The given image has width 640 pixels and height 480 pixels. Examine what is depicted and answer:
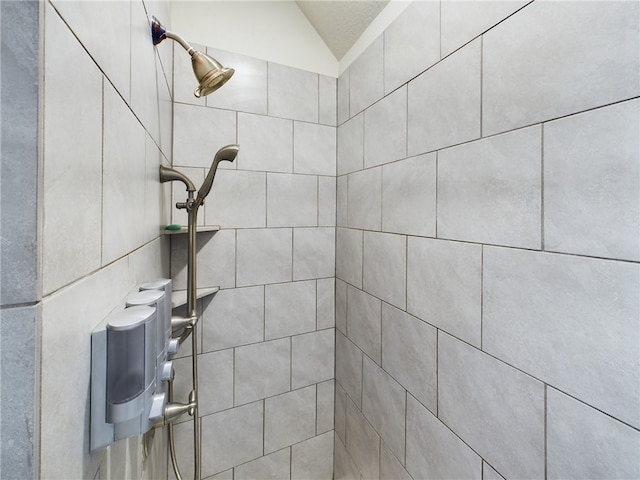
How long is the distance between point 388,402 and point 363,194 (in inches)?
32.5

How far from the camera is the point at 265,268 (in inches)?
51.6

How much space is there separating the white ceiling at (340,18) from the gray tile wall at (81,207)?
0.88 meters

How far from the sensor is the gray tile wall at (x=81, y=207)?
9.1 inches

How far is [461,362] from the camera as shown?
0.77 meters

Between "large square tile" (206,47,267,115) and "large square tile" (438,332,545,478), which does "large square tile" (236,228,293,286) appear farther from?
"large square tile" (438,332,545,478)

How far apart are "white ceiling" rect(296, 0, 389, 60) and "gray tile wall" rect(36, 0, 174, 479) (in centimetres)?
88

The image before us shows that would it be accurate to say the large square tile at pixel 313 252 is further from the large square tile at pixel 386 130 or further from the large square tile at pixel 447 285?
the large square tile at pixel 447 285

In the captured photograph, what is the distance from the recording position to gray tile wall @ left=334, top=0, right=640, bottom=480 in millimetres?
488

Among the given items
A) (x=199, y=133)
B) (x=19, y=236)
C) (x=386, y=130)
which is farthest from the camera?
(x=199, y=133)

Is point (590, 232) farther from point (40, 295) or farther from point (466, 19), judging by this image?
point (40, 295)

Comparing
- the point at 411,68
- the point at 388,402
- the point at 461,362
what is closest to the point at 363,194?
Answer: the point at 411,68

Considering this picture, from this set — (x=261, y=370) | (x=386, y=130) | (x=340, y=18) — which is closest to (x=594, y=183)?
(x=386, y=130)

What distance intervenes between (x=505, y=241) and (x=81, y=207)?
0.77 m

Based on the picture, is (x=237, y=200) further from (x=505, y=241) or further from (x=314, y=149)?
(x=505, y=241)
